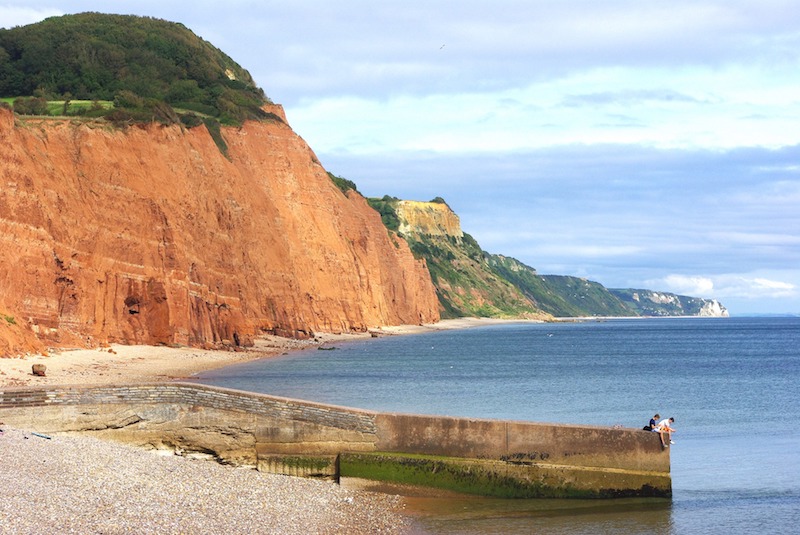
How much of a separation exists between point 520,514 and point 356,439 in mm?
4085

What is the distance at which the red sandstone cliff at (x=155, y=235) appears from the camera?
4522cm

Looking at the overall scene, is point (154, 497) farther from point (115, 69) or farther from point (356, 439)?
point (115, 69)

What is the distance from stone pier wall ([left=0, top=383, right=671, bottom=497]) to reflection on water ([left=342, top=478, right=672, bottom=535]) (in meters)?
0.23

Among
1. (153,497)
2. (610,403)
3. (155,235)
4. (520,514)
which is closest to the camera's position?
(153,497)

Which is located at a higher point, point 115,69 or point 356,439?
point 115,69

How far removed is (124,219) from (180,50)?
54783mm

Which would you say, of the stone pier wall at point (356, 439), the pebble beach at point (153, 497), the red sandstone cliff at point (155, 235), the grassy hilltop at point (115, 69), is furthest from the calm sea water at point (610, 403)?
the grassy hilltop at point (115, 69)

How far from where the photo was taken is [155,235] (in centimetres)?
5662

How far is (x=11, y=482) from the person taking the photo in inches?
595

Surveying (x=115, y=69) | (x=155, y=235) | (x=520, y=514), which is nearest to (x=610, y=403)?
(x=520, y=514)

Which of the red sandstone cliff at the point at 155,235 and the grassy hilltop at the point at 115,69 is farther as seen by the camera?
the grassy hilltop at the point at 115,69

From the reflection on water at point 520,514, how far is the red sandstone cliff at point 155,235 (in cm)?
2363

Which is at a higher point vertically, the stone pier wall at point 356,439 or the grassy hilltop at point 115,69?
the grassy hilltop at point 115,69

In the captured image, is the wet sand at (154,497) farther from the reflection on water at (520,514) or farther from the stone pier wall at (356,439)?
the stone pier wall at (356,439)
